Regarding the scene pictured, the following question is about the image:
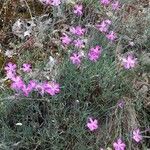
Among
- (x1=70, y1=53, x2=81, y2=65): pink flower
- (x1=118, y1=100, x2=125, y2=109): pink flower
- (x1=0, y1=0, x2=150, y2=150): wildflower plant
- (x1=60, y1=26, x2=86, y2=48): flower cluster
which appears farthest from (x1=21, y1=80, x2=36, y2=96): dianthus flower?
(x1=118, y1=100, x2=125, y2=109): pink flower

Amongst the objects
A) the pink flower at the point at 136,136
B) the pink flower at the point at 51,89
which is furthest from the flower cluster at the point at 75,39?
the pink flower at the point at 136,136

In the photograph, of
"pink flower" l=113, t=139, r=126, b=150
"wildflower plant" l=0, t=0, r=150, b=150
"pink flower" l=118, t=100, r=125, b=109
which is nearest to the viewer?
"pink flower" l=113, t=139, r=126, b=150

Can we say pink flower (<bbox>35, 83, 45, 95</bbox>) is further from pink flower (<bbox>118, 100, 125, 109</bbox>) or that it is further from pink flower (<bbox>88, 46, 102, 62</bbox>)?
pink flower (<bbox>118, 100, 125, 109</bbox>)

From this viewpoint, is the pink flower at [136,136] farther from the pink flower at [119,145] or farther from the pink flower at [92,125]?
the pink flower at [92,125]

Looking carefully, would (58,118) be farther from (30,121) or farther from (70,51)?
(70,51)

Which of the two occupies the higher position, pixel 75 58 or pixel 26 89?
pixel 75 58

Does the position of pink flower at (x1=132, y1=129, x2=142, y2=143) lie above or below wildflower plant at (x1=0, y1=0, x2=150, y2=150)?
below

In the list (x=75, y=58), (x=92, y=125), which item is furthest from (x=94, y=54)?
(x=92, y=125)

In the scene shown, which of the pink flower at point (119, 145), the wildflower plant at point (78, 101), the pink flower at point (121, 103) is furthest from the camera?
the pink flower at point (121, 103)

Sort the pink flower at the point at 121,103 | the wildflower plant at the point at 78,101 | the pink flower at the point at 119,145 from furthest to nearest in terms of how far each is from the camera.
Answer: the pink flower at the point at 121,103 < the wildflower plant at the point at 78,101 < the pink flower at the point at 119,145

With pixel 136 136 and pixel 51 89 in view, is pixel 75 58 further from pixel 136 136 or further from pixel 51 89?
pixel 136 136

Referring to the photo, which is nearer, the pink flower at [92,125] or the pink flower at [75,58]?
the pink flower at [92,125]
